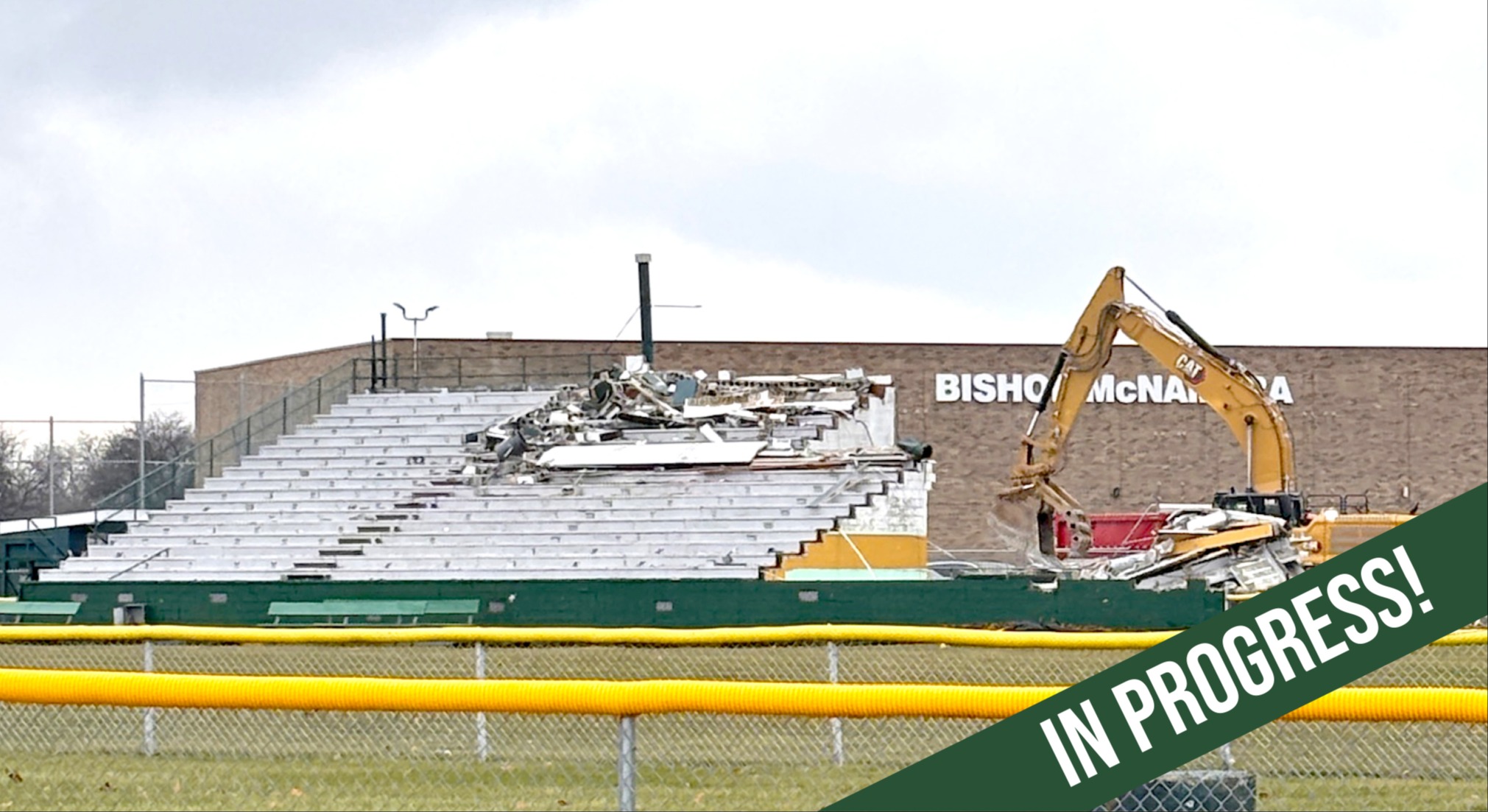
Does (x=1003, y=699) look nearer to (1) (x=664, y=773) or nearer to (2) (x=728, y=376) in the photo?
(1) (x=664, y=773)

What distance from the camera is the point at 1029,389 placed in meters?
52.4

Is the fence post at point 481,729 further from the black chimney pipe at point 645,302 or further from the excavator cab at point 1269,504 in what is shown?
the black chimney pipe at point 645,302

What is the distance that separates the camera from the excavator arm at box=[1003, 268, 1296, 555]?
30891 millimetres

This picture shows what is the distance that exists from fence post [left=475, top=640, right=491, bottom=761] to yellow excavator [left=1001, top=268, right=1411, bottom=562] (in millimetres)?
20192

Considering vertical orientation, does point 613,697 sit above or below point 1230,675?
below

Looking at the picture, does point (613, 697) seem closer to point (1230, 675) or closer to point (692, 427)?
point (1230, 675)

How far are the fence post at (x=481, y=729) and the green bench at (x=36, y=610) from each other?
14225 millimetres

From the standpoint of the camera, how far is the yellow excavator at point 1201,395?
30.4 meters

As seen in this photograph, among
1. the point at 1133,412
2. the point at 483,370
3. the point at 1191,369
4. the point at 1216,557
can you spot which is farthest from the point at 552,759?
the point at 1133,412

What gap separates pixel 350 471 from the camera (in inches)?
1347

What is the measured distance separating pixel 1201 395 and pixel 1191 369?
0.64m

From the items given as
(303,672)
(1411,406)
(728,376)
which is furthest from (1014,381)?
(303,672)

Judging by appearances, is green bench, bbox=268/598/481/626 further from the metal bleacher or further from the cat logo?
the cat logo

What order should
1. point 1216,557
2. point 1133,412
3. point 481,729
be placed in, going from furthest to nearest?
1. point 1133,412
2. point 1216,557
3. point 481,729
